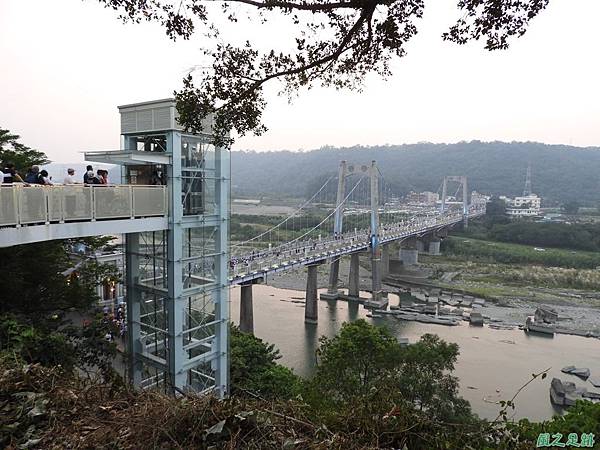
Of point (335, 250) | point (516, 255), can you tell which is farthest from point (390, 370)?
point (516, 255)

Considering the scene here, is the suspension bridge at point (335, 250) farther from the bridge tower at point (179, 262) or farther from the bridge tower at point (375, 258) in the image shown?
the bridge tower at point (179, 262)

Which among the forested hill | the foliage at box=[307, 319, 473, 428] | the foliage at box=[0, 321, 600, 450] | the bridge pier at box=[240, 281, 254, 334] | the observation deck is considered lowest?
the bridge pier at box=[240, 281, 254, 334]

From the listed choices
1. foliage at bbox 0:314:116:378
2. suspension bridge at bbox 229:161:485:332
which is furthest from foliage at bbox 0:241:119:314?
suspension bridge at bbox 229:161:485:332

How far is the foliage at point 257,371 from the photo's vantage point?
6.25 metres

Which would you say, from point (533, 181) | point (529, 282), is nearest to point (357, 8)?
point (529, 282)

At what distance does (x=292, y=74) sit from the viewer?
291 cm

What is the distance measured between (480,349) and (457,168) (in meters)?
59.5

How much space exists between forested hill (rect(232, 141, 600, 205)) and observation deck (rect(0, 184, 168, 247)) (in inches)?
1851

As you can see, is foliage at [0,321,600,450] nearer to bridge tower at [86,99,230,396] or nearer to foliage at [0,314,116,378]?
foliage at [0,314,116,378]

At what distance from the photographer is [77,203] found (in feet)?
11.3

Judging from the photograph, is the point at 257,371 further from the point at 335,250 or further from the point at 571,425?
the point at 335,250

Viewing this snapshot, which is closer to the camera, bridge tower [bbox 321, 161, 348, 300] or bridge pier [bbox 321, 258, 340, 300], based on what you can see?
bridge pier [bbox 321, 258, 340, 300]

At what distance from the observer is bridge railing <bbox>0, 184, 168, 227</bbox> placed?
9.70ft

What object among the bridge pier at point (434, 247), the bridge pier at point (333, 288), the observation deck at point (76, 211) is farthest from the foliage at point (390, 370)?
the bridge pier at point (434, 247)
